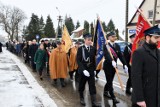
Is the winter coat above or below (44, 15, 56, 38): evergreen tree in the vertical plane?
below

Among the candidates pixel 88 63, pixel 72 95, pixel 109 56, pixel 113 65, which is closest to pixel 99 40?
pixel 109 56

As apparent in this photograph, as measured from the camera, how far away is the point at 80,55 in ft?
24.7

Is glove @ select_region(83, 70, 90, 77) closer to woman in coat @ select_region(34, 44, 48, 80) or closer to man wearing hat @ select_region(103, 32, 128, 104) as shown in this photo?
man wearing hat @ select_region(103, 32, 128, 104)

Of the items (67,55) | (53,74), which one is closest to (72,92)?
(53,74)

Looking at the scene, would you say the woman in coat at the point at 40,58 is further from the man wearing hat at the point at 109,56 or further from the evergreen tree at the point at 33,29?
the evergreen tree at the point at 33,29

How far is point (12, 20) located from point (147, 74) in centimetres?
8375

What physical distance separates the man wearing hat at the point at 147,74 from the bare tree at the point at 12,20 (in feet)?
270

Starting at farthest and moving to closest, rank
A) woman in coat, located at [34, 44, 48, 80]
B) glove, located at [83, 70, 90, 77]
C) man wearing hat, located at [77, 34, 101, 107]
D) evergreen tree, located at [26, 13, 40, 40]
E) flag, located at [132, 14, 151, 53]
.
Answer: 1. evergreen tree, located at [26, 13, 40, 40]
2. woman in coat, located at [34, 44, 48, 80]
3. man wearing hat, located at [77, 34, 101, 107]
4. glove, located at [83, 70, 90, 77]
5. flag, located at [132, 14, 151, 53]

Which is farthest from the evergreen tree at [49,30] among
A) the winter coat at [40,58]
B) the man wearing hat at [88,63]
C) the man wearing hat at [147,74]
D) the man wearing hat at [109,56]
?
the man wearing hat at [147,74]

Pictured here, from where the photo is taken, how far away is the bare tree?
277 ft

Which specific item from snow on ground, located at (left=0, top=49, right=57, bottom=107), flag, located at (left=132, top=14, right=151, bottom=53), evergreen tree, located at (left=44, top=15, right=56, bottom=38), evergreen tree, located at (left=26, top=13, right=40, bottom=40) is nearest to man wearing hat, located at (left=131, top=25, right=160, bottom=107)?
flag, located at (left=132, top=14, right=151, bottom=53)

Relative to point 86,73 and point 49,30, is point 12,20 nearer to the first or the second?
point 49,30

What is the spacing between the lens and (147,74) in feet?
13.8

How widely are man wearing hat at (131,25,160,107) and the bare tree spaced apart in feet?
270
